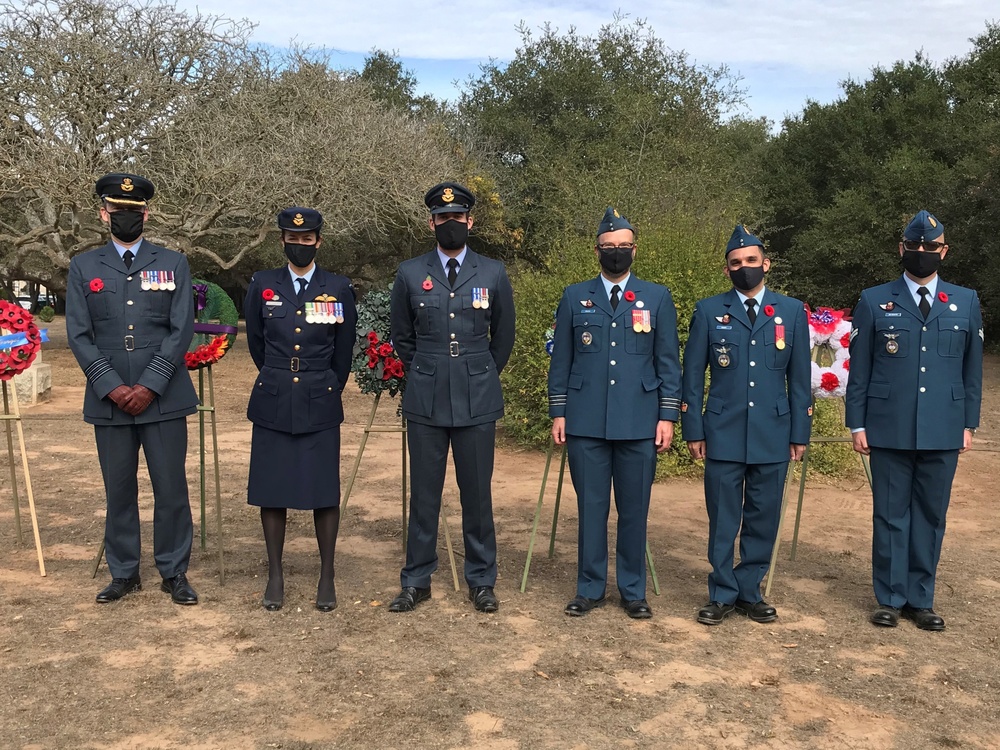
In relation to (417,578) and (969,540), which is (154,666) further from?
(969,540)

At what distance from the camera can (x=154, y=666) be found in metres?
4.22

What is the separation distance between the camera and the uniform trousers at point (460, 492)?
4.96 metres

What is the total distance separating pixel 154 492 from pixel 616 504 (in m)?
2.44

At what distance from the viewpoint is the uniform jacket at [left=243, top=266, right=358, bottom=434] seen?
193 inches

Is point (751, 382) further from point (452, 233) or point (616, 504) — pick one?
point (452, 233)

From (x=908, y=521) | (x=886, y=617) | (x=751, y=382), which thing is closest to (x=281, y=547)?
(x=751, y=382)

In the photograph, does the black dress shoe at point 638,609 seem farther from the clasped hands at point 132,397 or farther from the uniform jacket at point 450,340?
the clasped hands at point 132,397

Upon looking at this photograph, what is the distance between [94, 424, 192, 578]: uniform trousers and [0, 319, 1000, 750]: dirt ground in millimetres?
223

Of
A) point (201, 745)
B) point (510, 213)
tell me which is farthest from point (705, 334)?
point (510, 213)

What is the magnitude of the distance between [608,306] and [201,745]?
9.02 ft

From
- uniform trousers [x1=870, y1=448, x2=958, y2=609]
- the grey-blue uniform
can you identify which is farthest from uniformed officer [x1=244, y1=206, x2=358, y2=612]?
uniform trousers [x1=870, y1=448, x2=958, y2=609]

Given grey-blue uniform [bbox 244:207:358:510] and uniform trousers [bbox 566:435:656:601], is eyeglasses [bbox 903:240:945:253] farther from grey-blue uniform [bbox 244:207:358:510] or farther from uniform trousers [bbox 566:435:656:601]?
grey-blue uniform [bbox 244:207:358:510]

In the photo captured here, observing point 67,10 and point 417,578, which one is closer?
point 417,578

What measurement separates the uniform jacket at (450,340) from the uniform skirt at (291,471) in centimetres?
51
